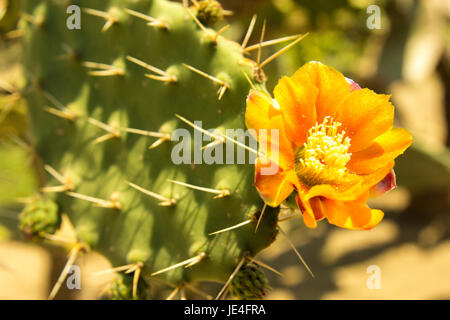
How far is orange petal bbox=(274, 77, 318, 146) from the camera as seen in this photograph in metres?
0.77

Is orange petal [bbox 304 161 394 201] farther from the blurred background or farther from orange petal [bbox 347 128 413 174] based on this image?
the blurred background

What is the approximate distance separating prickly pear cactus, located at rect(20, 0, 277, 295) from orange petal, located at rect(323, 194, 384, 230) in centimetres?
14

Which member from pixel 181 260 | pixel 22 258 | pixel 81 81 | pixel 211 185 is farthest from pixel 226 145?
pixel 22 258

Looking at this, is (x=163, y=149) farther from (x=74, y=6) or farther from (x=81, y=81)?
(x=74, y=6)

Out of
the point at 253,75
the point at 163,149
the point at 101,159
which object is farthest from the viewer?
the point at 101,159

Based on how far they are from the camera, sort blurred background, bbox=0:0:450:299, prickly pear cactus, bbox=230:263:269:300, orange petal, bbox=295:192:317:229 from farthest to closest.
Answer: blurred background, bbox=0:0:450:299 < prickly pear cactus, bbox=230:263:269:300 < orange petal, bbox=295:192:317:229

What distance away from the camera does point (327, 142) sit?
0.78 metres

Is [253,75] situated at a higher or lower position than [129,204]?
higher

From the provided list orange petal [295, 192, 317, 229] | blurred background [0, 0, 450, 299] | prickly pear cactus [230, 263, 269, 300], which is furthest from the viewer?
blurred background [0, 0, 450, 299]

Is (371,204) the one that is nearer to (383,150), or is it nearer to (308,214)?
(383,150)

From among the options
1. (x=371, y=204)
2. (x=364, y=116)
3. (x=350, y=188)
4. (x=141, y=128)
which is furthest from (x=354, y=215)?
(x=371, y=204)

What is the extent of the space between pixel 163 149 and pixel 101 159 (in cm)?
20

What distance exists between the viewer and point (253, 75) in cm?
87

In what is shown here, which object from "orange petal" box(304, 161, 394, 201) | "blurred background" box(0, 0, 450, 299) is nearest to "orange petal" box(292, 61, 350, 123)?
"orange petal" box(304, 161, 394, 201)
